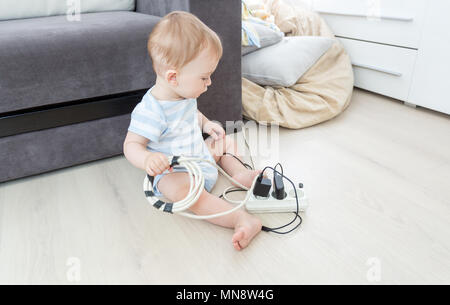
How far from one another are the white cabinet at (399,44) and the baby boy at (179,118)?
93 cm

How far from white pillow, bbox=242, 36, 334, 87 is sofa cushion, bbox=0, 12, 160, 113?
1.68 feet

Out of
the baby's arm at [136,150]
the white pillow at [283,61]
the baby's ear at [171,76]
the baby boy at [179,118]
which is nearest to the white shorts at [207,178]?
the baby boy at [179,118]

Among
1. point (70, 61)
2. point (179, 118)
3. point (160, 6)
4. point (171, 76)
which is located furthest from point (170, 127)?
point (160, 6)

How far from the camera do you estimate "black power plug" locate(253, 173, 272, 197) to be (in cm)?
82

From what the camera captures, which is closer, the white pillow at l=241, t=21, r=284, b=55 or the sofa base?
the sofa base

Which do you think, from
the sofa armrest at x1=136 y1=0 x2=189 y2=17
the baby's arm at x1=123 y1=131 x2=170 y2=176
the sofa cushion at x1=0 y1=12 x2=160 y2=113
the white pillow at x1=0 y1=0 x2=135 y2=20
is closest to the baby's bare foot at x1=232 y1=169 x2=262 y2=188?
→ the baby's arm at x1=123 y1=131 x2=170 y2=176

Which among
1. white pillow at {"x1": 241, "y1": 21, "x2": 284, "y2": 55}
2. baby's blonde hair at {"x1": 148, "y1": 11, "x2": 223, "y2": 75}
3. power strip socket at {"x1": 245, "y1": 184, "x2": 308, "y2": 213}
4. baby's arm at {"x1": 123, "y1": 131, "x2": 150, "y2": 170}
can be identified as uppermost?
baby's blonde hair at {"x1": 148, "y1": 11, "x2": 223, "y2": 75}

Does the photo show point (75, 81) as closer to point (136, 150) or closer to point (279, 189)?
point (136, 150)

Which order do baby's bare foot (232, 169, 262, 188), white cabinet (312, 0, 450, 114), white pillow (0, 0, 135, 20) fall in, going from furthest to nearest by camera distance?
white cabinet (312, 0, 450, 114) < white pillow (0, 0, 135, 20) < baby's bare foot (232, 169, 262, 188)

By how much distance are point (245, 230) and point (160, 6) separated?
0.83m

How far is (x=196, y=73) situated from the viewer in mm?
731

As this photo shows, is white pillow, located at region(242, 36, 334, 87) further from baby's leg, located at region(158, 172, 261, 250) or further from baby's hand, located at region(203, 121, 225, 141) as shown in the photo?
baby's leg, located at region(158, 172, 261, 250)

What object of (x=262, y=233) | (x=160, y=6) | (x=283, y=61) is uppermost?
(x=160, y=6)
